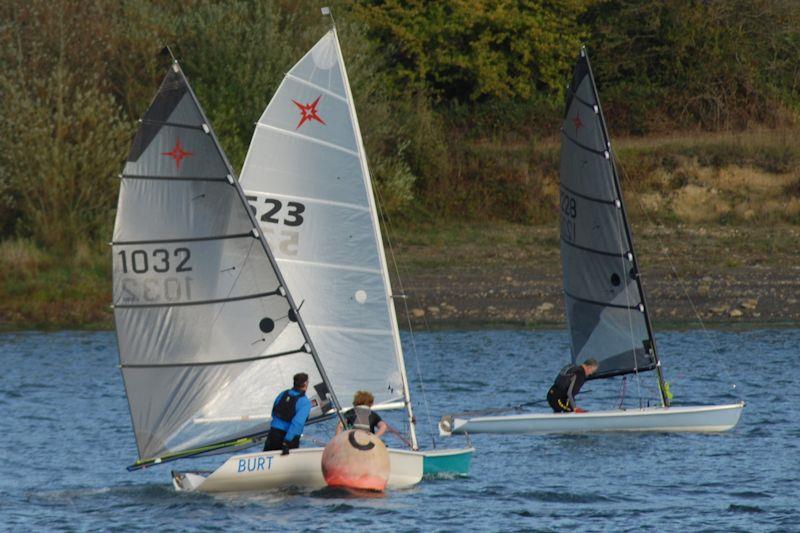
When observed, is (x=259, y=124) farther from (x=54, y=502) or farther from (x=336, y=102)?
(x=54, y=502)

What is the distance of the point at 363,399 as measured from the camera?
18812mm

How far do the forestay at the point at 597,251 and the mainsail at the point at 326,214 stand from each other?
552 cm

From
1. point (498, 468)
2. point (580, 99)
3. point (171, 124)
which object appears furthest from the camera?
point (580, 99)

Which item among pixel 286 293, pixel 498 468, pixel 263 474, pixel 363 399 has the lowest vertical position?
pixel 498 468

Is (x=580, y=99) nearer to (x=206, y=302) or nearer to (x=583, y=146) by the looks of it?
(x=583, y=146)

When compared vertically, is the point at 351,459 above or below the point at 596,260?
below

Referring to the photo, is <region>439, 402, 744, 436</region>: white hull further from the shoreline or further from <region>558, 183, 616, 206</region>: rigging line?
the shoreline

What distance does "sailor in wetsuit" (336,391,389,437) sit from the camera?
1864 cm

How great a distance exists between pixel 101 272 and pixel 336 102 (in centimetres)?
1954

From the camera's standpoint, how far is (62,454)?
2345 cm

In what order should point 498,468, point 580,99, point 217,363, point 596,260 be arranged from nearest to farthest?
point 217,363
point 498,468
point 580,99
point 596,260

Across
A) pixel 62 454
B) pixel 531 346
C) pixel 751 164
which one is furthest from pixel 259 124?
pixel 751 164

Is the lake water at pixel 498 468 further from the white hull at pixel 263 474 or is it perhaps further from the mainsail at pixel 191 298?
the mainsail at pixel 191 298

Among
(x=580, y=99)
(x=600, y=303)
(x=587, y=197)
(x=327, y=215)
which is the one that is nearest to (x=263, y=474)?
(x=327, y=215)
